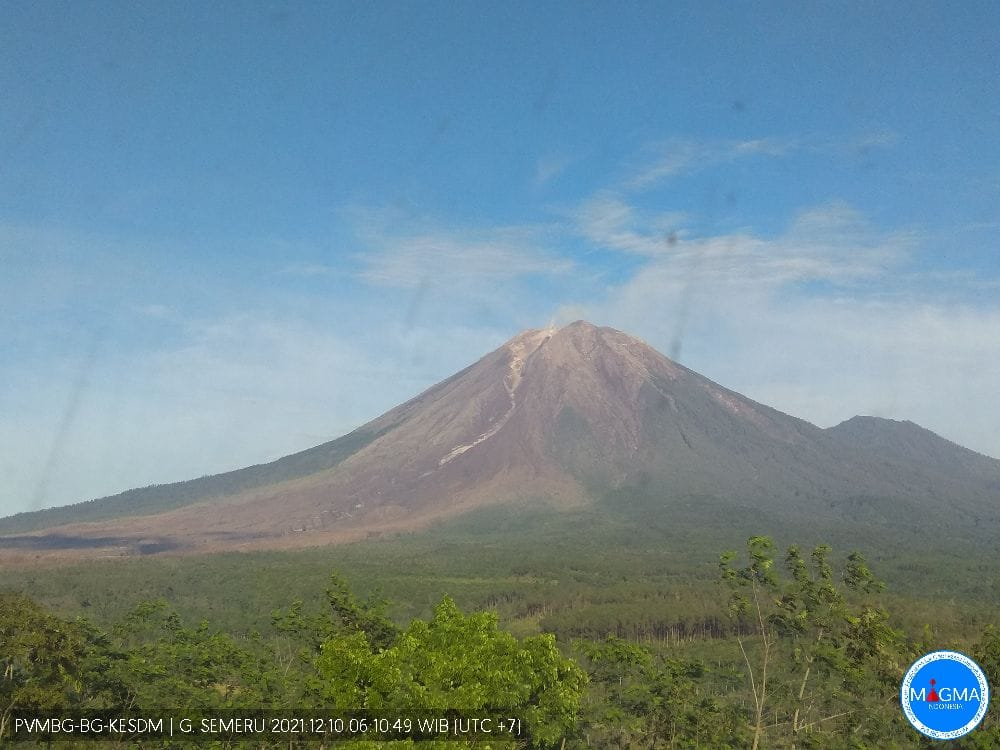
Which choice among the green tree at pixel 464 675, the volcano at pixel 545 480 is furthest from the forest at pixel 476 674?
the volcano at pixel 545 480

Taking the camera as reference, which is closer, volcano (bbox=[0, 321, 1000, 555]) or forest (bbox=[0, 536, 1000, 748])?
forest (bbox=[0, 536, 1000, 748])

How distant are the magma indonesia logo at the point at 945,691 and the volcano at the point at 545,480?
4928 inches

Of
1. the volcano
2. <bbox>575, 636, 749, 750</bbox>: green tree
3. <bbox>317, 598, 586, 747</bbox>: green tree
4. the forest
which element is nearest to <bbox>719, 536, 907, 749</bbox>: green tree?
the forest

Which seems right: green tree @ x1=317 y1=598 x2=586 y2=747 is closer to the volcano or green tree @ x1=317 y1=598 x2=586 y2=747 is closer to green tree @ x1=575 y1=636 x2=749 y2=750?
green tree @ x1=575 y1=636 x2=749 y2=750

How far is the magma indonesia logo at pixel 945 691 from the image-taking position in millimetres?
13984

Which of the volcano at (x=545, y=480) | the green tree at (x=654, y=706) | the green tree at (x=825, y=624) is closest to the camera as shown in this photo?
the green tree at (x=825, y=624)

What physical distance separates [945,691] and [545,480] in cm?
15109

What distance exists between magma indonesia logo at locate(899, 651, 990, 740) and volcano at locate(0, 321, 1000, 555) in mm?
125183

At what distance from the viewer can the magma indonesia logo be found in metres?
14.0

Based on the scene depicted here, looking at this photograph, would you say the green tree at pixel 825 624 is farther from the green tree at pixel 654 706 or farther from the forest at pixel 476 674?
the green tree at pixel 654 706

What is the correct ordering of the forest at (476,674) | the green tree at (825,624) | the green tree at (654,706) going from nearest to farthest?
the forest at (476,674), the green tree at (825,624), the green tree at (654,706)

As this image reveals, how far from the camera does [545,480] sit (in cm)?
16412

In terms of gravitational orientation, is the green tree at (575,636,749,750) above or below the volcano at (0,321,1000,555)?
below

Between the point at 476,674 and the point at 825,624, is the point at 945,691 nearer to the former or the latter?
the point at 825,624
